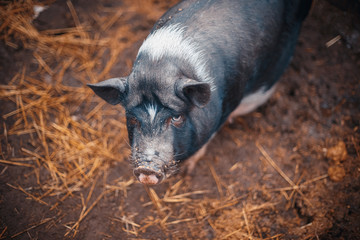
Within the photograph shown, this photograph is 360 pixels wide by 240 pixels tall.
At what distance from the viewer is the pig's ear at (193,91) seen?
2.24m

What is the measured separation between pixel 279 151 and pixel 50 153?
2.81 m

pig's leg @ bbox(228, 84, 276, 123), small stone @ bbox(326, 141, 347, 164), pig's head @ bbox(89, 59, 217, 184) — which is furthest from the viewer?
pig's leg @ bbox(228, 84, 276, 123)

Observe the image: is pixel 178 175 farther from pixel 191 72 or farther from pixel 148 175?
pixel 191 72

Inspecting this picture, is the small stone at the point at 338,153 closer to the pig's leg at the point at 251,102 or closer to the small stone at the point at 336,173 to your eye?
the small stone at the point at 336,173

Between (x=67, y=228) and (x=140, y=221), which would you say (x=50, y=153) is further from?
(x=140, y=221)

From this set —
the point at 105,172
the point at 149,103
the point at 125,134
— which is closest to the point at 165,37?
the point at 149,103

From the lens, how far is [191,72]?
8.46 feet

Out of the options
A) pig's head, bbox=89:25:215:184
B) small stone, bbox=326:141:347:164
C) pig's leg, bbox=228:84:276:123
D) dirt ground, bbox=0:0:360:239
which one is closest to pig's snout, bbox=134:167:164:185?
pig's head, bbox=89:25:215:184

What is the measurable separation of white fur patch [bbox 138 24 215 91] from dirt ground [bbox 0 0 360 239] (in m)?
1.30

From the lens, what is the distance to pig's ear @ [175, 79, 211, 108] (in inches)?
88.2

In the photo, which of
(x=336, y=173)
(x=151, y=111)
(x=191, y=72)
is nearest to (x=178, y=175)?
(x=151, y=111)

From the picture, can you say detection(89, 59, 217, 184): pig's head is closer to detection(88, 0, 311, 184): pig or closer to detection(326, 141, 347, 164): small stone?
detection(88, 0, 311, 184): pig

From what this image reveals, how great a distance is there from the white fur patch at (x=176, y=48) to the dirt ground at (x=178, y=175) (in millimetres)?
1298

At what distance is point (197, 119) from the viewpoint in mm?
2666
